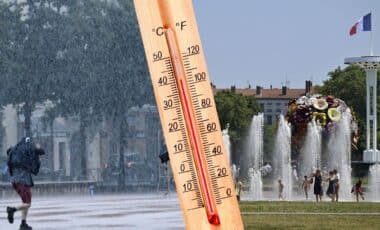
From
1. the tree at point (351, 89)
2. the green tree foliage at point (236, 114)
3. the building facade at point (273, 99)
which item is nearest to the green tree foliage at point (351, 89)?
the tree at point (351, 89)

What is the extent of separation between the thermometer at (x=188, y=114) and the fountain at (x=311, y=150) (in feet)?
138

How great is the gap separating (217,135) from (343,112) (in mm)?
43059

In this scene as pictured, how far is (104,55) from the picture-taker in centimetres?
7369

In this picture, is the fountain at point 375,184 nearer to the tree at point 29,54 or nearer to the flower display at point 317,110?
the flower display at point 317,110

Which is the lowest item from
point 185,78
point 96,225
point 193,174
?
point 96,225

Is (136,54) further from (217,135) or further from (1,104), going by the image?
(217,135)

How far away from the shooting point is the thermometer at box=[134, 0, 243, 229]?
7570 millimetres

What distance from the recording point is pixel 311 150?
181ft

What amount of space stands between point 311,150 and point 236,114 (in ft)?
205

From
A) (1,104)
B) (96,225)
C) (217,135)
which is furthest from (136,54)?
(217,135)

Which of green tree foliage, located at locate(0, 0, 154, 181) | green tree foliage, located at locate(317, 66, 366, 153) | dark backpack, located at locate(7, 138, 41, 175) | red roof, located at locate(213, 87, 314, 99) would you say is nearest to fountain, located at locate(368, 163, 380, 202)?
green tree foliage, located at locate(0, 0, 154, 181)

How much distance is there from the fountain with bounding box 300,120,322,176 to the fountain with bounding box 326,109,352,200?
0.70 metres

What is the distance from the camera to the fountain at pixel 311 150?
50.5 meters

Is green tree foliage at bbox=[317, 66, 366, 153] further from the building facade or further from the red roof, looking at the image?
the red roof
